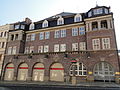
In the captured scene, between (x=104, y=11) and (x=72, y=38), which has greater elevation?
(x=104, y=11)

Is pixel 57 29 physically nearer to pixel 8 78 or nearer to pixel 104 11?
pixel 104 11

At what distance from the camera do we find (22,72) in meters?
21.3

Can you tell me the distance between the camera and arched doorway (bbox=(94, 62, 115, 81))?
15.8m

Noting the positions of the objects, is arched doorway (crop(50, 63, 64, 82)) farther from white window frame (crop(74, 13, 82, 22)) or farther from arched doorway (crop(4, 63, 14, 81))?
white window frame (crop(74, 13, 82, 22))

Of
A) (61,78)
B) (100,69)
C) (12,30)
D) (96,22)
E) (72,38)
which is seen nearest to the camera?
(100,69)

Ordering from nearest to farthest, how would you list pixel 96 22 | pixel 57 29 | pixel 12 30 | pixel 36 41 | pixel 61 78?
pixel 61 78 < pixel 96 22 < pixel 57 29 < pixel 36 41 < pixel 12 30

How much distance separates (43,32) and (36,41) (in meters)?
3.00

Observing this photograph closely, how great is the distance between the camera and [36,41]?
25.0 m

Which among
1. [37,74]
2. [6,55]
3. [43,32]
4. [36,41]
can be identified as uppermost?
[43,32]

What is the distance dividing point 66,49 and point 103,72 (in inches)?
342

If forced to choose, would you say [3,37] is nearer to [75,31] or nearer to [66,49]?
[66,49]

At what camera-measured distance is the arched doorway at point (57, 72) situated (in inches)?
709

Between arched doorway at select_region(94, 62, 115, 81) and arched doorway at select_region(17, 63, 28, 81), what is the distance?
47.0ft

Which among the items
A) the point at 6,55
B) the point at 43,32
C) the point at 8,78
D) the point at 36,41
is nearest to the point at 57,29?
the point at 43,32
